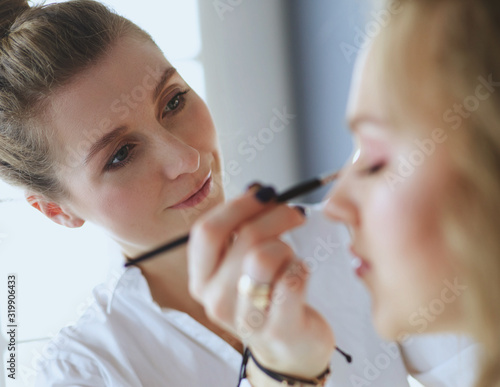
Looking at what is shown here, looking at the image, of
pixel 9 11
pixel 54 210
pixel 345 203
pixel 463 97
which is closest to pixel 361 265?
pixel 345 203

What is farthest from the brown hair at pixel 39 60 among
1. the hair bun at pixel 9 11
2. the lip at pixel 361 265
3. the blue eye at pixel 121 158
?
the lip at pixel 361 265

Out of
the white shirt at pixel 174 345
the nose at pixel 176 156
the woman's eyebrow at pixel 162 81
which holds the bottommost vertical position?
the white shirt at pixel 174 345

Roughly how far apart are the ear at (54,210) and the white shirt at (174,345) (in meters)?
0.14

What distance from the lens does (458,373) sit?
84cm

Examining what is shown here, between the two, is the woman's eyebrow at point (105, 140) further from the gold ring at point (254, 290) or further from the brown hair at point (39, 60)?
the gold ring at point (254, 290)

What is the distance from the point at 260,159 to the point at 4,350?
1065mm

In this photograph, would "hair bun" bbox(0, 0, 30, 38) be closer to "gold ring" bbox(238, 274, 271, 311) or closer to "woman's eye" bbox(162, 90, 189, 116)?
"woman's eye" bbox(162, 90, 189, 116)

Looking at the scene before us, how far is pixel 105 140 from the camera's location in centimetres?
81

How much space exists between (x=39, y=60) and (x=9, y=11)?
0.49 feet

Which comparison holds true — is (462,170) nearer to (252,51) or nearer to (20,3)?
(20,3)

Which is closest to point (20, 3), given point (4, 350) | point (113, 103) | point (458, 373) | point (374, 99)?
point (113, 103)

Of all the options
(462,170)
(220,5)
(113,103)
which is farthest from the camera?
(220,5)

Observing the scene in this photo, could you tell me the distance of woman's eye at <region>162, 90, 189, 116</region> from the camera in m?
0.90

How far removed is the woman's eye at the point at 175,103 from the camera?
0.90 meters
